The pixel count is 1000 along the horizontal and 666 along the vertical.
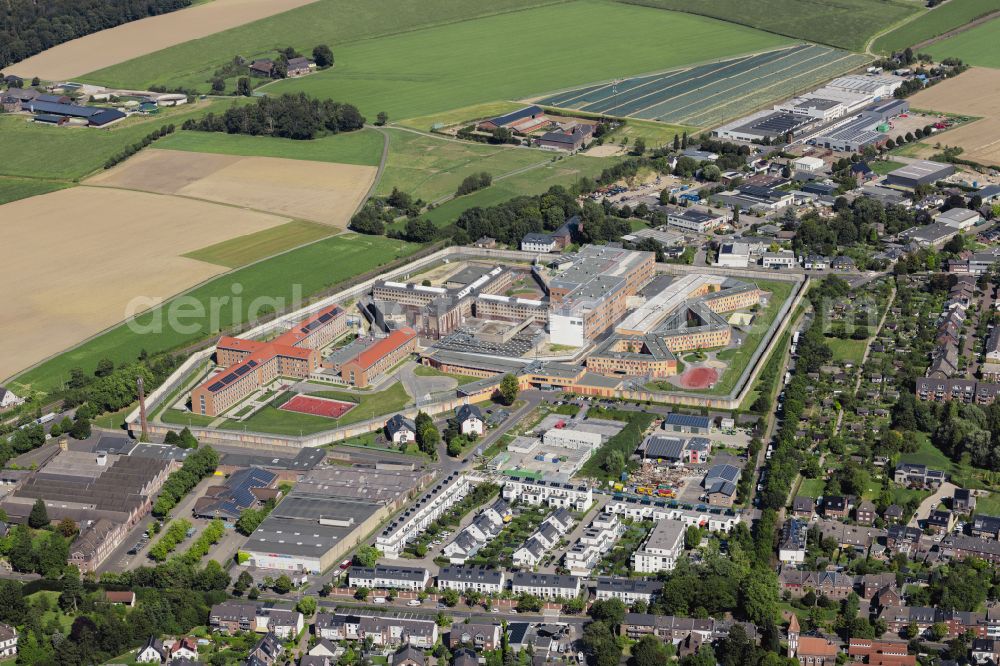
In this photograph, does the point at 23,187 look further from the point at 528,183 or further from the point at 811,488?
the point at 811,488

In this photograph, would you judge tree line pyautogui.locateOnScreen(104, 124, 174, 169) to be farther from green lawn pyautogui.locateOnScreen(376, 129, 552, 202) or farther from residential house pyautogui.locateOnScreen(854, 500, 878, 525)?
residential house pyautogui.locateOnScreen(854, 500, 878, 525)

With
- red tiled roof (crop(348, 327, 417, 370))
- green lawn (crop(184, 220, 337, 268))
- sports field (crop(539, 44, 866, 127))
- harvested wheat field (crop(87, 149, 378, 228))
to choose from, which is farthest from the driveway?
sports field (crop(539, 44, 866, 127))

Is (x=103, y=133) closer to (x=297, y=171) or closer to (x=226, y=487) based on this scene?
(x=297, y=171)

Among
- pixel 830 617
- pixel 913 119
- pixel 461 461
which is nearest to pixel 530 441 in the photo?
pixel 461 461

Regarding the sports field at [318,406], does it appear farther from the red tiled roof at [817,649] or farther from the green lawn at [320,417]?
the red tiled roof at [817,649]

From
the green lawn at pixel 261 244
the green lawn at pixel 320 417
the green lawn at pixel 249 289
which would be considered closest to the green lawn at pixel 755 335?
the green lawn at pixel 320 417

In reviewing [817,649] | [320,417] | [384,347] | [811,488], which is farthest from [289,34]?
[817,649]
